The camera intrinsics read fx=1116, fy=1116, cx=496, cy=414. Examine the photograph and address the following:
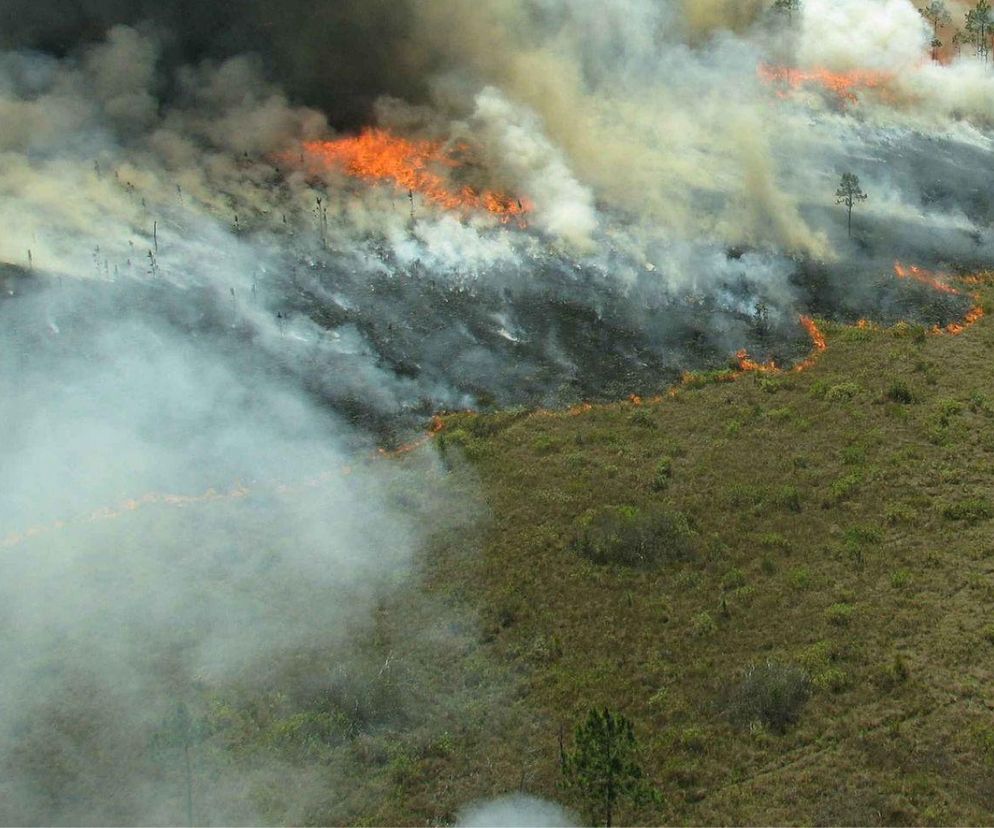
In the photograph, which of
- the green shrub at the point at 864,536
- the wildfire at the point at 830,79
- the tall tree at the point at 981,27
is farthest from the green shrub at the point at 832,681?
the tall tree at the point at 981,27

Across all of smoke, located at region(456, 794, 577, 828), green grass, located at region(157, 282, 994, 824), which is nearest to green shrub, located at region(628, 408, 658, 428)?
green grass, located at region(157, 282, 994, 824)

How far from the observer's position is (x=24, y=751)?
4206cm

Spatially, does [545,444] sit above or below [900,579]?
below

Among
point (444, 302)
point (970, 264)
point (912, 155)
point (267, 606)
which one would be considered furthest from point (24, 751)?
point (912, 155)

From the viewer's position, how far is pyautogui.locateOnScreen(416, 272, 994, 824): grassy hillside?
39531 mm

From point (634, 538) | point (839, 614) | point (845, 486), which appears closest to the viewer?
point (839, 614)

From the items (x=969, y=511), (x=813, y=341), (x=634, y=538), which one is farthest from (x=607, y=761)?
(x=813, y=341)

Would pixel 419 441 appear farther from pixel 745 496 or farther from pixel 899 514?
pixel 899 514

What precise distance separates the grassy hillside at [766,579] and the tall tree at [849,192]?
2380 cm

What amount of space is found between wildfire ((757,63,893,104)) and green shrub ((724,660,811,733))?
278ft

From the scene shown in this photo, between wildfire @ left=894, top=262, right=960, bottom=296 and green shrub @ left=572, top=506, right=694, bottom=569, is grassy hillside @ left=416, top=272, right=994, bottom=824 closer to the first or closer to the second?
green shrub @ left=572, top=506, right=694, bottom=569

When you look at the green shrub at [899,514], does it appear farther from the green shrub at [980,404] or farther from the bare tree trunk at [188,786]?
the bare tree trunk at [188,786]

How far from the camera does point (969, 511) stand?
2137 inches

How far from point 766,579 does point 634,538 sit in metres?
6.47
